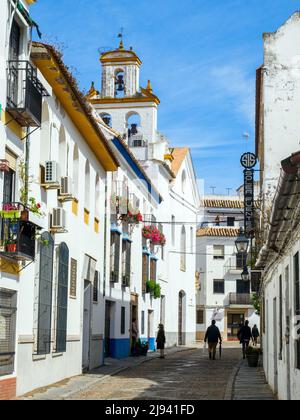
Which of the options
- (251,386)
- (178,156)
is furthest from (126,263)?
(178,156)

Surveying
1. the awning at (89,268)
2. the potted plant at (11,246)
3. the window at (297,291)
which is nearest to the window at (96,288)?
the awning at (89,268)

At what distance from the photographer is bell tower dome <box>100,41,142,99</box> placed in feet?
134

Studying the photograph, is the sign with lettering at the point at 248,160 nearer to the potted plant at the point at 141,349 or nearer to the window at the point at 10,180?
the potted plant at the point at 141,349

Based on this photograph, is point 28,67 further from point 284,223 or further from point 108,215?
point 108,215

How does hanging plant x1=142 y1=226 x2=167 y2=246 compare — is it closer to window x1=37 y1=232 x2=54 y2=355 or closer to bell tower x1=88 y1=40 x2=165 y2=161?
bell tower x1=88 y1=40 x2=165 y2=161

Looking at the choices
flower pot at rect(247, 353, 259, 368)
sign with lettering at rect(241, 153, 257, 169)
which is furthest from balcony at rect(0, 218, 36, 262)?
sign with lettering at rect(241, 153, 257, 169)

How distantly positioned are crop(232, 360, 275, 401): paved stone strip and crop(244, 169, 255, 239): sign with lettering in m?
5.88

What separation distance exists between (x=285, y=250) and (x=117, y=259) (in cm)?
1692

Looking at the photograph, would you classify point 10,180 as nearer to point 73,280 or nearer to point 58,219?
point 58,219

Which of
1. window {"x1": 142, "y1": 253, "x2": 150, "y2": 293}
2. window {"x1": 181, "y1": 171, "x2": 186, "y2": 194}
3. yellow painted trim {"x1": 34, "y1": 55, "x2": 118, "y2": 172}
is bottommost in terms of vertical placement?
window {"x1": 142, "y1": 253, "x2": 150, "y2": 293}

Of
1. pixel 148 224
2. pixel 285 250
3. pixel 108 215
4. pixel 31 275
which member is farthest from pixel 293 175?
pixel 148 224

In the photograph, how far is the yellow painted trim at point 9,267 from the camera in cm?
1365

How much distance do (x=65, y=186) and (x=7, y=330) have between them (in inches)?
203

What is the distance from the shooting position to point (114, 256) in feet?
95.5
